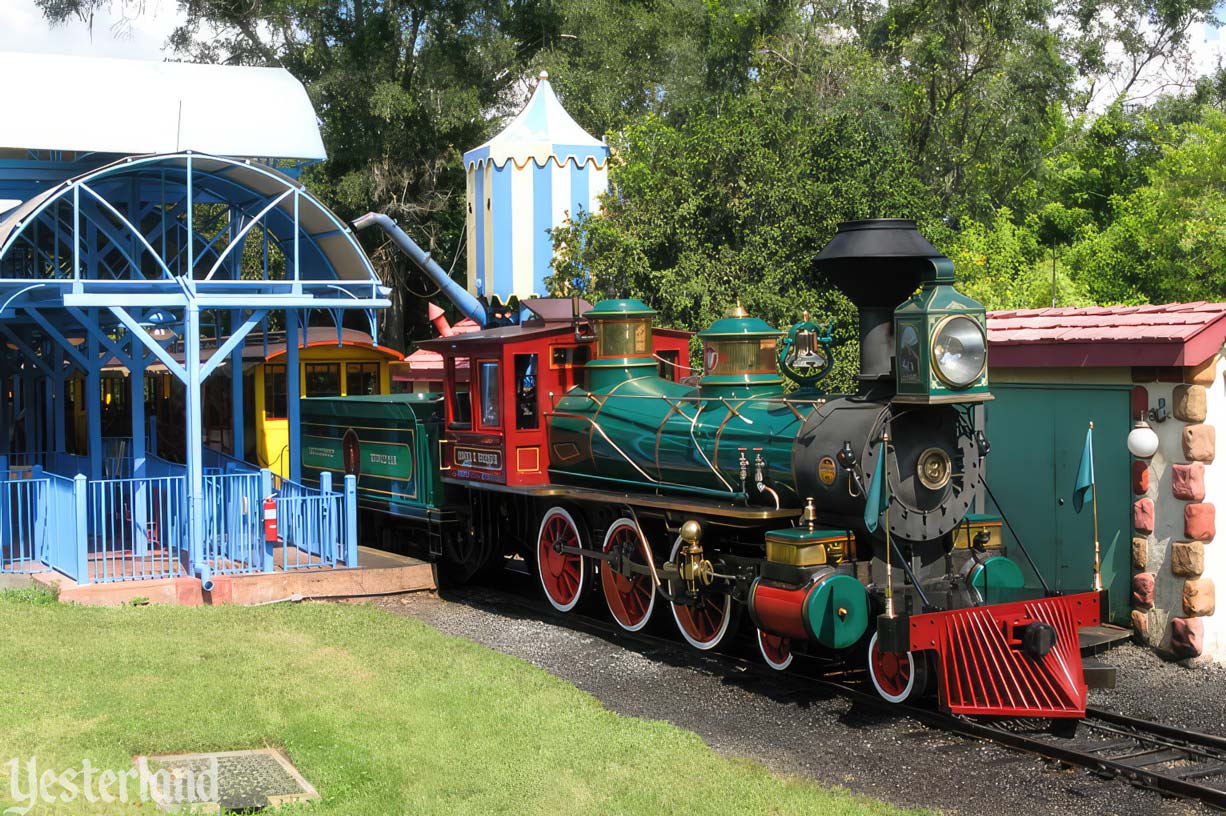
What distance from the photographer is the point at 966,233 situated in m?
23.6

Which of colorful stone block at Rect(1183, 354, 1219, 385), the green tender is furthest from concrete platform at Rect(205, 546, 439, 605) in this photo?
colorful stone block at Rect(1183, 354, 1219, 385)

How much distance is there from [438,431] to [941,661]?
23.5ft

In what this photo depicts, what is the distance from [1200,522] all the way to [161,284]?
964 cm

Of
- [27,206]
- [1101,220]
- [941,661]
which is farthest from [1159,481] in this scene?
[1101,220]

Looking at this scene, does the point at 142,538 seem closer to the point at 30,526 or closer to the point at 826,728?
the point at 30,526

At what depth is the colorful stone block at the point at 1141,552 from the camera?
33.5 ft

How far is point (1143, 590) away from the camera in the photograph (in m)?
10.2

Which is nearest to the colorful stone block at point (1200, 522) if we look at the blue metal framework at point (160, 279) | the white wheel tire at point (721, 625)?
the white wheel tire at point (721, 625)

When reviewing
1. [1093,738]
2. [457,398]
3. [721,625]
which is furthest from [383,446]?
[1093,738]

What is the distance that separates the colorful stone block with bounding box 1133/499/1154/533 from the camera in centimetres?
1019

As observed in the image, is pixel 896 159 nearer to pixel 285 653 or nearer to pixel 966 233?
pixel 966 233

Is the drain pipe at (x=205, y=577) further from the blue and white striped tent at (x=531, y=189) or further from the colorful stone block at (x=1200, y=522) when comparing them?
the blue and white striped tent at (x=531, y=189)

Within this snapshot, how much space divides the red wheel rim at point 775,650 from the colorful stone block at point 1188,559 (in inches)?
125

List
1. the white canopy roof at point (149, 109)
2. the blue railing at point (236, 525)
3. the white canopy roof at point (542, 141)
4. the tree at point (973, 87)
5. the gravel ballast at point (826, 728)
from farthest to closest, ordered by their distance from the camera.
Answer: the tree at point (973, 87)
the white canopy roof at point (542, 141)
the white canopy roof at point (149, 109)
the blue railing at point (236, 525)
the gravel ballast at point (826, 728)
